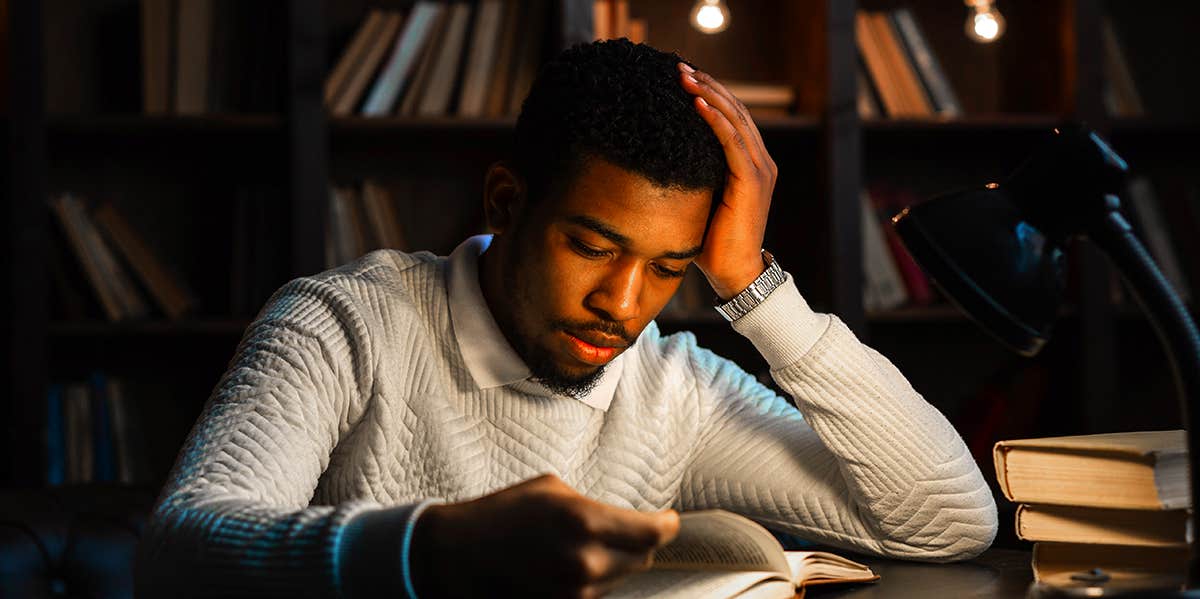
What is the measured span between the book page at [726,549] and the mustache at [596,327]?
0.26 meters

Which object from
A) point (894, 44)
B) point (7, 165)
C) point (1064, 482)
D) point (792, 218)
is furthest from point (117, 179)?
point (1064, 482)

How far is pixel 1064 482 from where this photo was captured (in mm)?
992

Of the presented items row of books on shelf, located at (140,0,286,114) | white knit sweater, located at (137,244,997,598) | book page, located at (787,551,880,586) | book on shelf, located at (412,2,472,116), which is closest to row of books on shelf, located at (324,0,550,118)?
book on shelf, located at (412,2,472,116)

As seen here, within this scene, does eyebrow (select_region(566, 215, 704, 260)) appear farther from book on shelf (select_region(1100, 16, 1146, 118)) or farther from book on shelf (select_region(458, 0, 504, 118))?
book on shelf (select_region(1100, 16, 1146, 118))

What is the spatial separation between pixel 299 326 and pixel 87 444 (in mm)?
1636

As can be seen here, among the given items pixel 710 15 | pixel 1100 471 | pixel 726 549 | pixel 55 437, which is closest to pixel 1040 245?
pixel 1100 471

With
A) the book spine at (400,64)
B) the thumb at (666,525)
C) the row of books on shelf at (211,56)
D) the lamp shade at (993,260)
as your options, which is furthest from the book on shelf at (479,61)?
the thumb at (666,525)

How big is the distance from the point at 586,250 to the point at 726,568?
1.12ft

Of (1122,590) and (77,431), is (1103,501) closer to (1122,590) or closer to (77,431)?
(1122,590)

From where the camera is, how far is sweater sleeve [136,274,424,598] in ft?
2.43

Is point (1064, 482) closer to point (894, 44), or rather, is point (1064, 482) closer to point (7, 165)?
point (894, 44)

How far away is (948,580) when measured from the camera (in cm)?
114

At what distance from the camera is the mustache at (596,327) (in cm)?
117

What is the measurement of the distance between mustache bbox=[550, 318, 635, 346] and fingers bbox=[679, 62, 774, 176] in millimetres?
207
